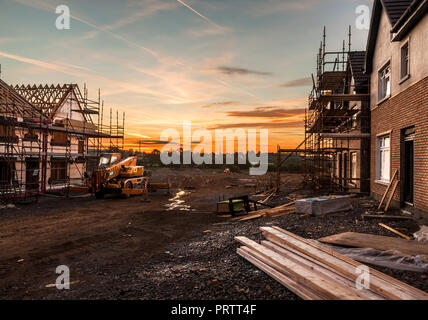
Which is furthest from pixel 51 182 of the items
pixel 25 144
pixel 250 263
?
pixel 250 263

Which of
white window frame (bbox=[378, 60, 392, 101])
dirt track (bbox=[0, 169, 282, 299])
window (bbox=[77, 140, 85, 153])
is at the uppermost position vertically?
white window frame (bbox=[378, 60, 392, 101])

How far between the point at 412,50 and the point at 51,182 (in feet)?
78.4

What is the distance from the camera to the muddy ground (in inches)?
199

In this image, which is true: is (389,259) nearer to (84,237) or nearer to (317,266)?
(317,266)

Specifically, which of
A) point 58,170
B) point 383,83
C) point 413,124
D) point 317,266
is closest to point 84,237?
point 317,266

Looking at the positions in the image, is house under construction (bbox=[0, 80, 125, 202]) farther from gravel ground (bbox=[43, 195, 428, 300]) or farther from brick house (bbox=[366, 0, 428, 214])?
brick house (bbox=[366, 0, 428, 214])

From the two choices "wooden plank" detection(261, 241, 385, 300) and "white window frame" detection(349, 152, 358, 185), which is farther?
"white window frame" detection(349, 152, 358, 185)

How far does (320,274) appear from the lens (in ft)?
15.7

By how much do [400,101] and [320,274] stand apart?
9389 mm

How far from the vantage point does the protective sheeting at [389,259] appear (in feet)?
16.9

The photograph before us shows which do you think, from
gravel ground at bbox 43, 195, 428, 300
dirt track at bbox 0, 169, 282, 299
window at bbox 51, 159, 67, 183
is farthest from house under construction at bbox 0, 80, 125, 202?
gravel ground at bbox 43, 195, 428, 300

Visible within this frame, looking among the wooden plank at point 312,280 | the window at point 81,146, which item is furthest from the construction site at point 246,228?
the window at point 81,146

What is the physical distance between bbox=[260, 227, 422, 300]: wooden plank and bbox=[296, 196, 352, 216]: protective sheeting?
3378mm
